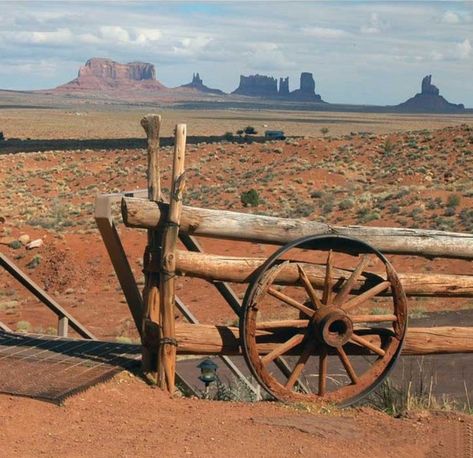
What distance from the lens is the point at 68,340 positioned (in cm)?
746

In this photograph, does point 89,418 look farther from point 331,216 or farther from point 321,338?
point 331,216

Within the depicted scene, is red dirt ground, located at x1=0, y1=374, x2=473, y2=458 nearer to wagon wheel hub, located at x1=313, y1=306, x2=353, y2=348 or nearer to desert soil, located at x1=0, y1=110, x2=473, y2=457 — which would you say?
desert soil, located at x1=0, y1=110, x2=473, y2=457

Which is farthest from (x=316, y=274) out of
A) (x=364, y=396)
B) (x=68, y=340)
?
(x=68, y=340)

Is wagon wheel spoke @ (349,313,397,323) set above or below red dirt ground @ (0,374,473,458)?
above

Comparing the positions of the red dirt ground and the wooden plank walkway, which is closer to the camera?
the red dirt ground

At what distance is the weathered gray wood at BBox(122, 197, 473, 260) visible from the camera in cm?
608

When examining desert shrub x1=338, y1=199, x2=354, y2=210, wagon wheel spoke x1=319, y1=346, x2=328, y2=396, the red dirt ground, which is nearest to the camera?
the red dirt ground

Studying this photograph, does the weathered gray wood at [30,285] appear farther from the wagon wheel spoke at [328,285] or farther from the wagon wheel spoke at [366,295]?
the wagon wheel spoke at [366,295]

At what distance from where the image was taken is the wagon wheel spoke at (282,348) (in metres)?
6.00

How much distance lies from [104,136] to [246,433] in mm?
74713

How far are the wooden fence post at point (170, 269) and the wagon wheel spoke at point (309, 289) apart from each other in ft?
2.83

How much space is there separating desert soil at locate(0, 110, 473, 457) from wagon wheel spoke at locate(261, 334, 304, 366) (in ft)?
1.04

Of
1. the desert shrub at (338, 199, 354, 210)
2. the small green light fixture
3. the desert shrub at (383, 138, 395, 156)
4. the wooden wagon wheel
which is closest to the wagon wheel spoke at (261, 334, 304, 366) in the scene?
the wooden wagon wheel

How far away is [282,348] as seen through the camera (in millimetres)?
Answer: 6035
